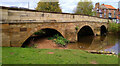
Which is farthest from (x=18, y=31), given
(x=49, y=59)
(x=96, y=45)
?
(x=96, y=45)

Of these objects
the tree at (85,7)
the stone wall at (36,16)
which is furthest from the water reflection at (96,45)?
the tree at (85,7)

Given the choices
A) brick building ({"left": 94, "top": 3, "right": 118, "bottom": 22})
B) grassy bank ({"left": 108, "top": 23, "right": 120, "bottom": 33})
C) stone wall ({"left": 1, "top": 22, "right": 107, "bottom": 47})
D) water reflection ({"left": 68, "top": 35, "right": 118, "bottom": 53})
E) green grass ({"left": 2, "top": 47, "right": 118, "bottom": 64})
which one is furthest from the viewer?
brick building ({"left": 94, "top": 3, "right": 118, "bottom": 22})

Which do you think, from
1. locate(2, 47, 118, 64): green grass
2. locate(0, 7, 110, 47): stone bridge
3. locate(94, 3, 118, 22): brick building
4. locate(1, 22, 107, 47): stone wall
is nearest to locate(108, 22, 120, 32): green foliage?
locate(0, 7, 110, 47): stone bridge

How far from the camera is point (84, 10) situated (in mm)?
29812

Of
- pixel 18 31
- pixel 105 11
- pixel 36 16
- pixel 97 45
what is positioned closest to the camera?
pixel 18 31

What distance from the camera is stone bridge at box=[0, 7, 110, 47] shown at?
704cm

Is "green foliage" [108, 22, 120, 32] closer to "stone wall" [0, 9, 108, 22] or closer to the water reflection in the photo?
the water reflection

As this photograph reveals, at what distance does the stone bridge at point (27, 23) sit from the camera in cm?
704

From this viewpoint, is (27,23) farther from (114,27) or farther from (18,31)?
(114,27)

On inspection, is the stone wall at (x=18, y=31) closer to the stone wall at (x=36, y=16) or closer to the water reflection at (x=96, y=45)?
the stone wall at (x=36, y=16)

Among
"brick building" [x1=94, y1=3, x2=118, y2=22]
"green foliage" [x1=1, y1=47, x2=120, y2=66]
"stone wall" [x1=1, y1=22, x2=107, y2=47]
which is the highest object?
"brick building" [x1=94, y1=3, x2=118, y2=22]

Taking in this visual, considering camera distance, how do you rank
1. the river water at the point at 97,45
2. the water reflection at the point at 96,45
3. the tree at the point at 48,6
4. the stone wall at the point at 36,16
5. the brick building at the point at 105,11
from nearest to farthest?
the stone wall at the point at 36,16, the river water at the point at 97,45, the water reflection at the point at 96,45, the tree at the point at 48,6, the brick building at the point at 105,11

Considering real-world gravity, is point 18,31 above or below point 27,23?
below

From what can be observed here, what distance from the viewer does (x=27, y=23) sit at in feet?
26.7
